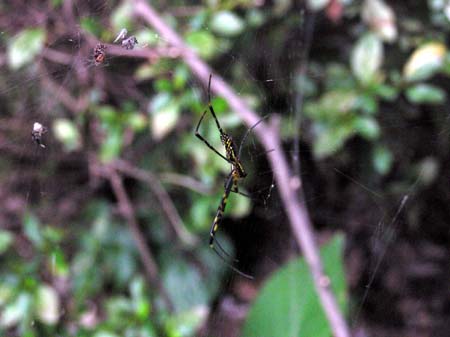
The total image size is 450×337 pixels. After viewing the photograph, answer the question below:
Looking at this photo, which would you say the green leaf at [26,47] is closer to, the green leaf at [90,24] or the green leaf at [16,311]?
the green leaf at [90,24]

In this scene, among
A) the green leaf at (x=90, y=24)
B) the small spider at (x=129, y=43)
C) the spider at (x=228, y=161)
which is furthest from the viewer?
the spider at (x=228, y=161)

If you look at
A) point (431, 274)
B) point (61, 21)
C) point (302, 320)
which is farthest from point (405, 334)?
point (61, 21)

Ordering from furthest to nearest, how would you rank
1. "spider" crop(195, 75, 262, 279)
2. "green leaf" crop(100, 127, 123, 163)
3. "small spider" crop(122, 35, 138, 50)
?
"green leaf" crop(100, 127, 123, 163)
"spider" crop(195, 75, 262, 279)
"small spider" crop(122, 35, 138, 50)

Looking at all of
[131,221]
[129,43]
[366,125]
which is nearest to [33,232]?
[131,221]

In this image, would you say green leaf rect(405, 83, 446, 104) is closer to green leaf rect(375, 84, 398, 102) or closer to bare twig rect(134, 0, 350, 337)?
green leaf rect(375, 84, 398, 102)

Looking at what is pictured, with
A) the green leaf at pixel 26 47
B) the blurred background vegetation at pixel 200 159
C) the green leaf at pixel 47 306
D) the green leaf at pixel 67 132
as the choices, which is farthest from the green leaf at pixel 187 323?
the green leaf at pixel 26 47

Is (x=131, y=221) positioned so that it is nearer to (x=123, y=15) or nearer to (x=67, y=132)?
(x=67, y=132)

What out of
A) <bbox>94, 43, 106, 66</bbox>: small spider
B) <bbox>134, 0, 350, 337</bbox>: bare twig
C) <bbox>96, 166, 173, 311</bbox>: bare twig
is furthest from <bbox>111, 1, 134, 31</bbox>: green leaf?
<bbox>96, 166, 173, 311</bbox>: bare twig

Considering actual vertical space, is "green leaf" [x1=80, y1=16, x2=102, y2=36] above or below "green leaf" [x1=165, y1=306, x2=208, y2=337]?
above
